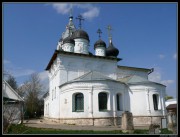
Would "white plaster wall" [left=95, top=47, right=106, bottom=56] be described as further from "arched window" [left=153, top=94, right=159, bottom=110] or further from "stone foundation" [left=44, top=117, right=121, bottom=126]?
"stone foundation" [left=44, top=117, right=121, bottom=126]

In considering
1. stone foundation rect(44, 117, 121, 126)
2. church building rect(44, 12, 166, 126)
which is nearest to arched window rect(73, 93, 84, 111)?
church building rect(44, 12, 166, 126)

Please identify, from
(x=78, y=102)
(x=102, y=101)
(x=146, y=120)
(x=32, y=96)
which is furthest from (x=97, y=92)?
(x=32, y=96)

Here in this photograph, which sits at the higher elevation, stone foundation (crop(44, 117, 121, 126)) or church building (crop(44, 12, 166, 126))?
church building (crop(44, 12, 166, 126))

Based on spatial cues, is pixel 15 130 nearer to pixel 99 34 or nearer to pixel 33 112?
pixel 99 34

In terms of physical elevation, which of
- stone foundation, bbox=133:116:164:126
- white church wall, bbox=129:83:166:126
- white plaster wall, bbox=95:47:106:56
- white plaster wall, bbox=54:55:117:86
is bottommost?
stone foundation, bbox=133:116:164:126

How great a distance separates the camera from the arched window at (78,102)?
22891mm

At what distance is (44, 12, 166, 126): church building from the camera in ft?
74.1

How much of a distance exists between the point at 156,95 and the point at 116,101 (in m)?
4.74

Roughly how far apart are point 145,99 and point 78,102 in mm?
7228

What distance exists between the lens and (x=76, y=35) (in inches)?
1222

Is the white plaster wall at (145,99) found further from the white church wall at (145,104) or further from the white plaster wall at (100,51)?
the white plaster wall at (100,51)

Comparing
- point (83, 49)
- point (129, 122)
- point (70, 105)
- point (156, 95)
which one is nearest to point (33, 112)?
point (83, 49)

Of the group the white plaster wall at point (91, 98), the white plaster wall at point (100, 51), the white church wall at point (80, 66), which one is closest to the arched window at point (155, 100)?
the white plaster wall at point (91, 98)

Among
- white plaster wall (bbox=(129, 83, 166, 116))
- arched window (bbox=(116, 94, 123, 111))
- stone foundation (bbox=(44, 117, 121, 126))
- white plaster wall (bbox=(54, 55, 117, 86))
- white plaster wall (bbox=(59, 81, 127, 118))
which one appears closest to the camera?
stone foundation (bbox=(44, 117, 121, 126))
